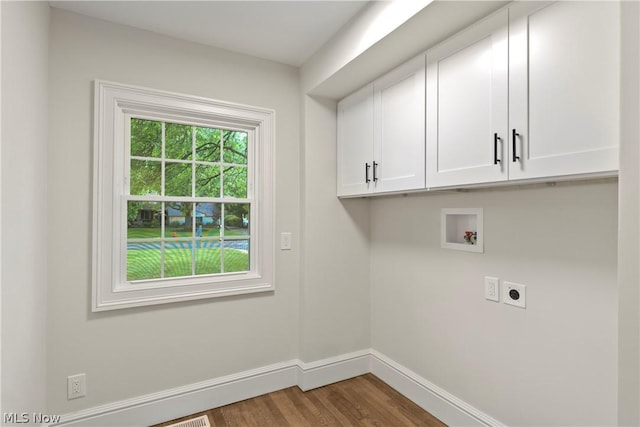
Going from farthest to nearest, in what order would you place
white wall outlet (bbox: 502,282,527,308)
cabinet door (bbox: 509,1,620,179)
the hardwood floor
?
the hardwood floor
white wall outlet (bbox: 502,282,527,308)
cabinet door (bbox: 509,1,620,179)

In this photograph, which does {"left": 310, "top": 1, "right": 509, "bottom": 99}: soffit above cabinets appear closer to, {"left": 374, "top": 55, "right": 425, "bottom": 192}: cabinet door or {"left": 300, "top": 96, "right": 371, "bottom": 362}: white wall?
{"left": 374, "top": 55, "right": 425, "bottom": 192}: cabinet door

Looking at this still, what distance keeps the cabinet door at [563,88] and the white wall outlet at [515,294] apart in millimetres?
633

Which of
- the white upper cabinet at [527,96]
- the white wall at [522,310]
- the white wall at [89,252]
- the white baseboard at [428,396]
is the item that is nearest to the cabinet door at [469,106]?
the white upper cabinet at [527,96]

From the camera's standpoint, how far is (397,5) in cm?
162

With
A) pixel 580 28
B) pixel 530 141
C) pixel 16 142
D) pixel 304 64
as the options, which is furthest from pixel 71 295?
pixel 580 28

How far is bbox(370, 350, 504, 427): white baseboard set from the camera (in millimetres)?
1906

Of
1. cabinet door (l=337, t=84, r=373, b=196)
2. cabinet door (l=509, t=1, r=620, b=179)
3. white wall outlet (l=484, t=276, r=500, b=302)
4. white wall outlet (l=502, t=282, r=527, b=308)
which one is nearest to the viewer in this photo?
cabinet door (l=509, t=1, r=620, b=179)

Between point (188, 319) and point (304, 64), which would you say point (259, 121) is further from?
point (188, 319)

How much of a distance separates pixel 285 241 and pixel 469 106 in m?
1.53

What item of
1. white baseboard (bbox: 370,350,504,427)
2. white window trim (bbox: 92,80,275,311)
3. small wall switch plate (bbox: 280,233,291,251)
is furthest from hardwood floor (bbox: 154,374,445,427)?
small wall switch plate (bbox: 280,233,291,251)

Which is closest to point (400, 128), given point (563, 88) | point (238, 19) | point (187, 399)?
point (563, 88)

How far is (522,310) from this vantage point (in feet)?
5.54

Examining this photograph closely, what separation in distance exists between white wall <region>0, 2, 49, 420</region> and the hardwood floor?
944 mm

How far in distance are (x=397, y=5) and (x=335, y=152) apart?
116 centimetres
